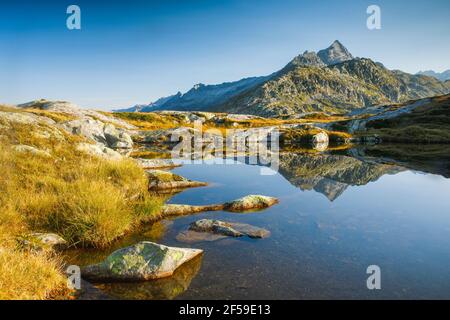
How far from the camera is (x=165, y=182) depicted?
21.7m

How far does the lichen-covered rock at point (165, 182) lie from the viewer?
2123 cm

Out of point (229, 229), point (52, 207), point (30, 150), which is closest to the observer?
point (52, 207)

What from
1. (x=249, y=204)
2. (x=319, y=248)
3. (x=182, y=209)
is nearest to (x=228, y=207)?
(x=249, y=204)

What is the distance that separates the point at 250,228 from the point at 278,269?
3.64 meters

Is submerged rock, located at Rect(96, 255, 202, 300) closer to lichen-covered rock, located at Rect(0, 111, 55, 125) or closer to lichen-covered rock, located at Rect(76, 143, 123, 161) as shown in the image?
lichen-covered rock, located at Rect(76, 143, 123, 161)

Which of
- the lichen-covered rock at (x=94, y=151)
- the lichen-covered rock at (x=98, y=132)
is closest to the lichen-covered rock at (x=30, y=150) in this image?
the lichen-covered rock at (x=94, y=151)

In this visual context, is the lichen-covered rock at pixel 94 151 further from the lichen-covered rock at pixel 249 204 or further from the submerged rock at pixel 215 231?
the submerged rock at pixel 215 231

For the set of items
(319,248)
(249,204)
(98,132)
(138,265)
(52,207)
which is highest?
(98,132)

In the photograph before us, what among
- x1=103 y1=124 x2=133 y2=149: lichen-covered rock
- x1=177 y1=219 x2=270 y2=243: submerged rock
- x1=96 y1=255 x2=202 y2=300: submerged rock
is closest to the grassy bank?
x1=96 y1=255 x2=202 y2=300: submerged rock

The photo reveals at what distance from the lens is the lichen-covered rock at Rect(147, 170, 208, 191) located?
836 inches

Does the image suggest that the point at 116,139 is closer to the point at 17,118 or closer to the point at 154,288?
the point at 17,118

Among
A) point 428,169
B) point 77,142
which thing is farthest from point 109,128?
point 428,169

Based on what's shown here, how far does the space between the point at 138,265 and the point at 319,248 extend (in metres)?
6.21
